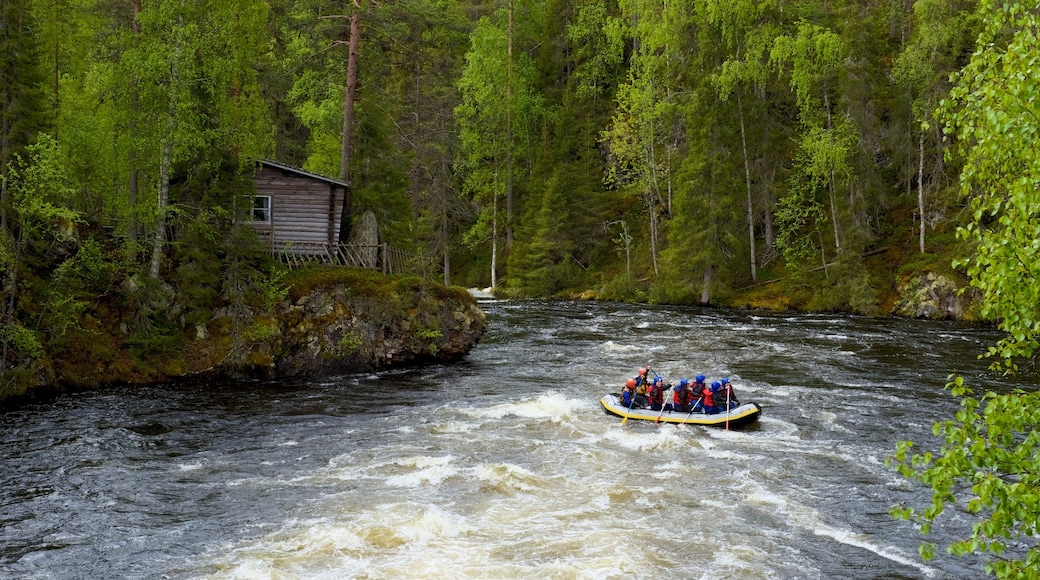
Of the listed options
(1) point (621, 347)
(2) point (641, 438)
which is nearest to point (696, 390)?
(2) point (641, 438)

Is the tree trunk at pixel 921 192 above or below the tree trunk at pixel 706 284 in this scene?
above

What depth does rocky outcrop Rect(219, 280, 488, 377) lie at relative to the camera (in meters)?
26.0

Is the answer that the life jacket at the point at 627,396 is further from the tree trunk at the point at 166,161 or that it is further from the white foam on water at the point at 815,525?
the tree trunk at the point at 166,161

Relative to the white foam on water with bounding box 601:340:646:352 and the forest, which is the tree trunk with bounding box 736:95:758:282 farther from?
the white foam on water with bounding box 601:340:646:352

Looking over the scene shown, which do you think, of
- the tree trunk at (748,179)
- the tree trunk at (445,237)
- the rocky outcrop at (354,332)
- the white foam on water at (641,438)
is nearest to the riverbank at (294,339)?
the rocky outcrop at (354,332)

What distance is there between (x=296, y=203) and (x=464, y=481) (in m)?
18.7

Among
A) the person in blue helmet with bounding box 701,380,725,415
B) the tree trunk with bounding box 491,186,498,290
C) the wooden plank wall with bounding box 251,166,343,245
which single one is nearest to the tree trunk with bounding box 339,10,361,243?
the wooden plank wall with bounding box 251,166,343,245

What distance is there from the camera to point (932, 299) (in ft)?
133

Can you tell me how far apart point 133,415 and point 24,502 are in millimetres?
5990

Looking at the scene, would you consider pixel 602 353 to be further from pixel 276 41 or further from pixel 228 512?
pixel 276 41

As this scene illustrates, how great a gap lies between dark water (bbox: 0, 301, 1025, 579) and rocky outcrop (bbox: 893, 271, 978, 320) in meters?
13.2

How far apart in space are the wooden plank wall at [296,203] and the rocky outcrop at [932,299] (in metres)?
28.6

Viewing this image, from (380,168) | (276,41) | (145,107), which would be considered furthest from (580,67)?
(145,107)

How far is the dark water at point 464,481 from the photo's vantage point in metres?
12.9
